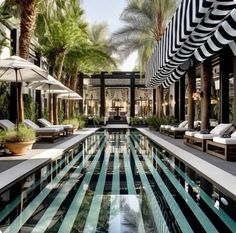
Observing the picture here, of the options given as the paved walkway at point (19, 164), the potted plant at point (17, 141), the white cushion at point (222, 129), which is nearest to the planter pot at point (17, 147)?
the potted plant at point (17, 141)

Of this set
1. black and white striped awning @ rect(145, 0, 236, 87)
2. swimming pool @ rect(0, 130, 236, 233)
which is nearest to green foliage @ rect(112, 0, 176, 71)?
black and white striped awning @ rect(145, 0, 236, 87)

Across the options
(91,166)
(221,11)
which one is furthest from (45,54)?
(221,11)

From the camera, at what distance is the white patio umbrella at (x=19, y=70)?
9828mm

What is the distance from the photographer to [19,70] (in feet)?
35.9

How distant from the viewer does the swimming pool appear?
165 inches

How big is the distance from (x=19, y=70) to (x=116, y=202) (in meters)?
6.84

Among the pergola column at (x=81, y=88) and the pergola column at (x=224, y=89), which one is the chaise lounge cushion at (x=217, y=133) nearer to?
the pergola column at (x=224, y=89)

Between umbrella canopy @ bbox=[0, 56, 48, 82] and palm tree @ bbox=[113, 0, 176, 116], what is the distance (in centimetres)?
1254

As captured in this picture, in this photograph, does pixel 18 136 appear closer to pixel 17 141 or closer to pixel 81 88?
pixel 17 141

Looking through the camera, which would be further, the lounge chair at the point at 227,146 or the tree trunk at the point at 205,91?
the tree trunk at the point at 205,91

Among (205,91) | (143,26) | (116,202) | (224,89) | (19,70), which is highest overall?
(143,26)

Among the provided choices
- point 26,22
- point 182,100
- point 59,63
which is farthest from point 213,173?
point 59,63

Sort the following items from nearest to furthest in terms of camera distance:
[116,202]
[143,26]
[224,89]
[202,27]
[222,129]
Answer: [116,202], [202,27], [222,129], [224,89], [143,26]

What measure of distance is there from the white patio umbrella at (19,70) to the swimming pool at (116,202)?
306 cm
